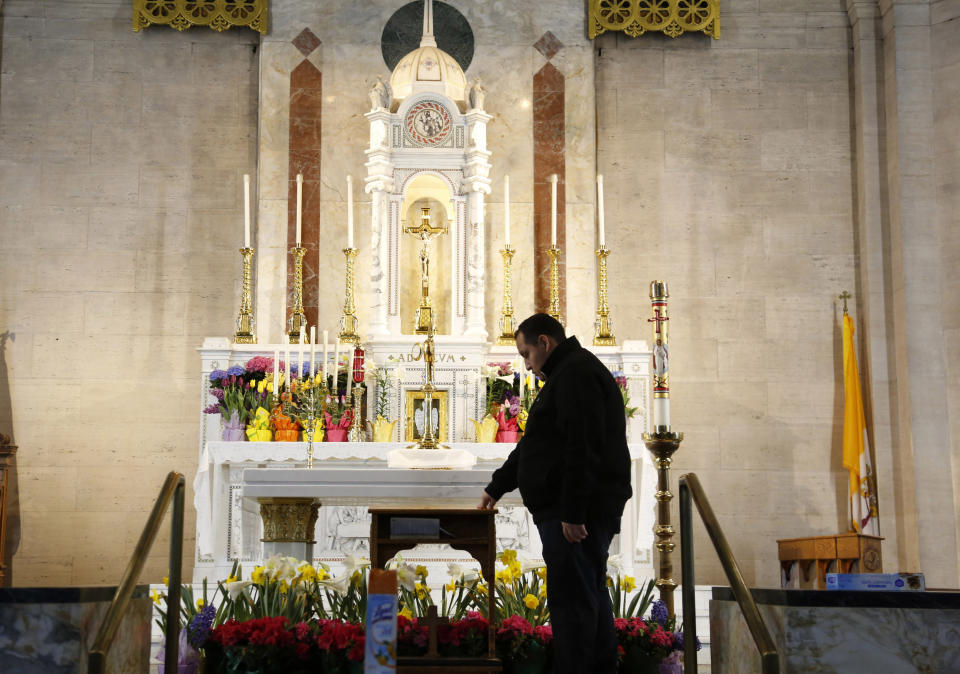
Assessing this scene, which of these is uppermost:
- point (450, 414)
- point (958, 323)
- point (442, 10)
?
point (442, 10)

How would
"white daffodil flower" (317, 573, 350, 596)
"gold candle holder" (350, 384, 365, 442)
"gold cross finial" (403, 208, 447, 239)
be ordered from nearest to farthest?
"white daffodil flower" (317, 573, 350, 596), "gold candle holder" (350, 384, 365, 442), "gold cross finial" (403, 208, 447, 239)

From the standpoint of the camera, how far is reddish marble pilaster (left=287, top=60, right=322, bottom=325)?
1167 cm

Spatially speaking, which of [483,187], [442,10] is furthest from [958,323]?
[442,10]

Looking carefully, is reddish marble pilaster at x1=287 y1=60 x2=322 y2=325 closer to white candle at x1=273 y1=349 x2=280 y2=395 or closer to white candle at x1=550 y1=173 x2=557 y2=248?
white candle at x1=273 y1=349 x2=280 y2=395

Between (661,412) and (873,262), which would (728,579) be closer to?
(661,412)

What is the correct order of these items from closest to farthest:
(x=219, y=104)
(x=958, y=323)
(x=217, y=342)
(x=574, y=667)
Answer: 1. (x=574, y=667)
2. (x=217, y=342)
3. (x=958, y=323)
4. (x=219, y=104)

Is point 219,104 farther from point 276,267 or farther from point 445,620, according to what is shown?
point 445,620

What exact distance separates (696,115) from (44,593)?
29.8 feet

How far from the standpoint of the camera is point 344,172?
1184 centimetres

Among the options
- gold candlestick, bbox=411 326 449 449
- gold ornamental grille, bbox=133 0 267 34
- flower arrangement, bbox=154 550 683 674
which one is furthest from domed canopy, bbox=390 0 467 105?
flower arrangement, bbox=154 550 683 674

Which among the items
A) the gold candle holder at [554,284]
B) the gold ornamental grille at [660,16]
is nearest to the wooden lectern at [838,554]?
the gold candle holder at [554,284]

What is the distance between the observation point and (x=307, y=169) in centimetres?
1183

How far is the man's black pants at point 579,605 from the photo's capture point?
5.06 m

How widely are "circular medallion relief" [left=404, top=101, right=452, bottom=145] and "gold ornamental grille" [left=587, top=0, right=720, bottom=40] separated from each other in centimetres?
219
